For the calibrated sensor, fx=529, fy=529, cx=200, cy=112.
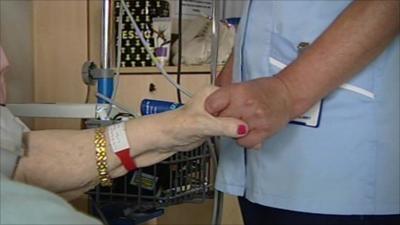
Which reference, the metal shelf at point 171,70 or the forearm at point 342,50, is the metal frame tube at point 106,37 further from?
the forearm at point 342,50

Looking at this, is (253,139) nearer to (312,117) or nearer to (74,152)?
(312,117)

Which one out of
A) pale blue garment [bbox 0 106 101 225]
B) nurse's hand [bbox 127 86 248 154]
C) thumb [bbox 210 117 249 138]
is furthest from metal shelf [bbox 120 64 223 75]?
pale blue garment [bbox 0 106 101 225]

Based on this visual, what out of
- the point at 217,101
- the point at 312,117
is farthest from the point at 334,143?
the point at 217,101

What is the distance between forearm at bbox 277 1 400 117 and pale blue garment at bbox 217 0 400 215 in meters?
0.03

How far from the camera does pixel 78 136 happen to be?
0.84 metres

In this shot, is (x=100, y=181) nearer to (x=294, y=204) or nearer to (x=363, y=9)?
(x=294, y=204)

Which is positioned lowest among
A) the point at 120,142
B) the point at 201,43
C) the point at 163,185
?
the point at 163,185

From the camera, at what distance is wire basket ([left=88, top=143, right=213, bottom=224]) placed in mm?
966

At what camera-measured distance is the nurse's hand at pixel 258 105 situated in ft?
2.29

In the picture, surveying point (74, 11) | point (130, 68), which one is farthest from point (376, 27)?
point (74, 11)

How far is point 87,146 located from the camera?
82 cm

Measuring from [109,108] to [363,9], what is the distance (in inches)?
21.2

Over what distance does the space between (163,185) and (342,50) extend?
0.44 meters

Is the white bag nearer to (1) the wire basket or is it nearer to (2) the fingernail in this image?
(1) the wire basket
